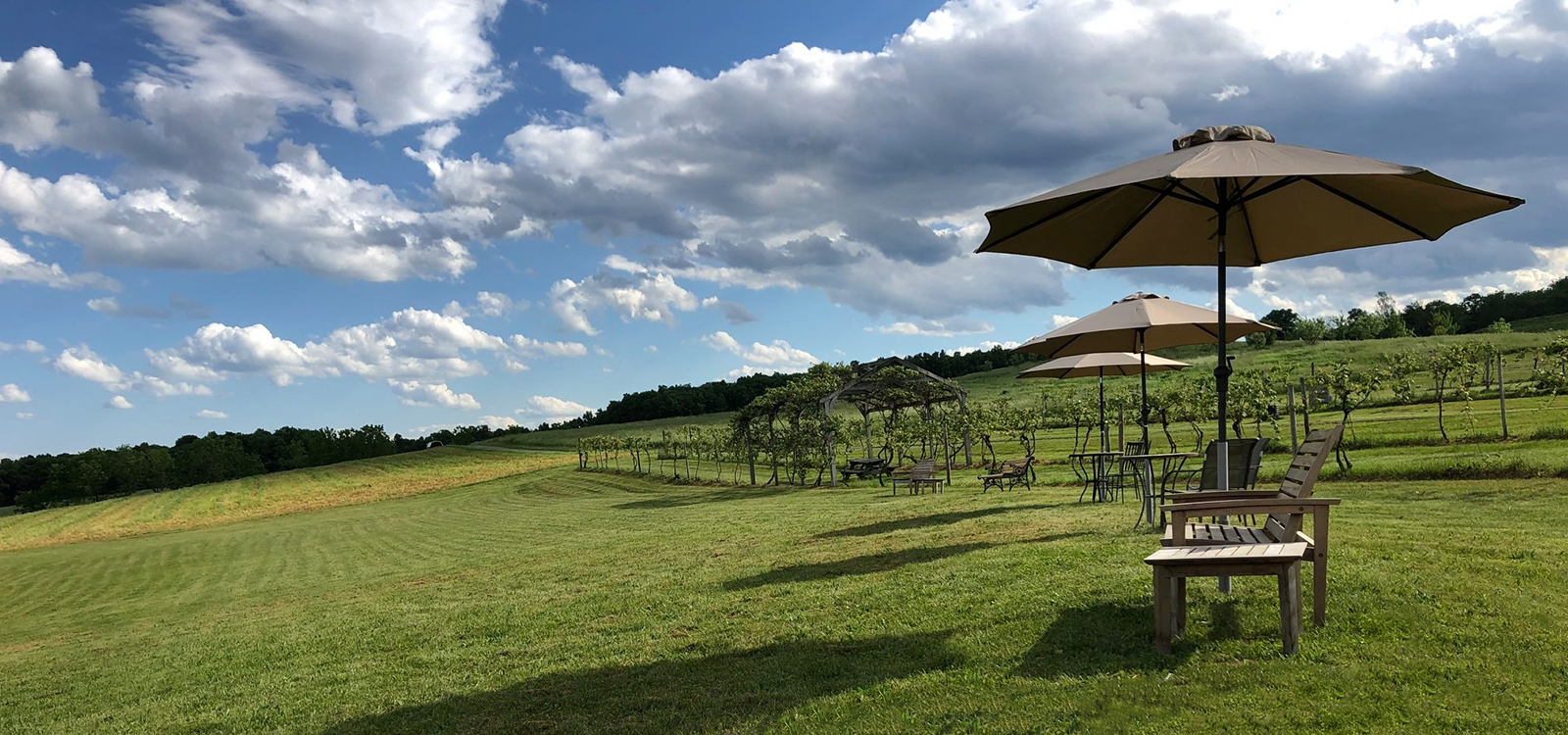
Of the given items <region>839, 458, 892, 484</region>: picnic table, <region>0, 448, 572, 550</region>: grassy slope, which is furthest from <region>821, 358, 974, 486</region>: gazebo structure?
<region>0, 448, 572, 550</region>: grassy slope

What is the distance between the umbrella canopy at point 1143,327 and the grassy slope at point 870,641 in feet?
6.55

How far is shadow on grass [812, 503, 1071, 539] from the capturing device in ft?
33.7

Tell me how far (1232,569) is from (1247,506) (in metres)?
0.57

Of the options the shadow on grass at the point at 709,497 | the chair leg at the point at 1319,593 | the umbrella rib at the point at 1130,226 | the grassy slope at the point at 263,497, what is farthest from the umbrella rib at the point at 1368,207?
the grassy slope at the point at 263,497

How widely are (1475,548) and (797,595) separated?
185 inches

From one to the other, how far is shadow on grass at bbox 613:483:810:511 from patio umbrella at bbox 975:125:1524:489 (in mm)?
15219

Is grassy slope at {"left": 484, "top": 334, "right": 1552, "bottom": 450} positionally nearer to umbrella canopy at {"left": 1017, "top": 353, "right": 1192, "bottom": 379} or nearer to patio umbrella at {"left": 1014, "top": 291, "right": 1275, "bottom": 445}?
umbrella canopy at {"left": 1017, "top": 353, "right": 1192, "bottom": 379}

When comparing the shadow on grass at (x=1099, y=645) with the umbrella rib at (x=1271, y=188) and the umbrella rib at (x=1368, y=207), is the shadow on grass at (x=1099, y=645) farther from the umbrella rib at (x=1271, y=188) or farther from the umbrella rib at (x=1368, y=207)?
the umbrella rib at (x=1368, y=207)

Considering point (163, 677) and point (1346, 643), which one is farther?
point (163, 677)

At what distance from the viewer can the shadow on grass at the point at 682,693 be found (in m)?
4.23

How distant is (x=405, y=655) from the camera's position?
266 inches

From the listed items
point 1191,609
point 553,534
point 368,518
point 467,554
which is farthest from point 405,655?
point 368,518

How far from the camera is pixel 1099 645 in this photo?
14.1ft

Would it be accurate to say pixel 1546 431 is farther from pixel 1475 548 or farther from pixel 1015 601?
pixel 1015 601
